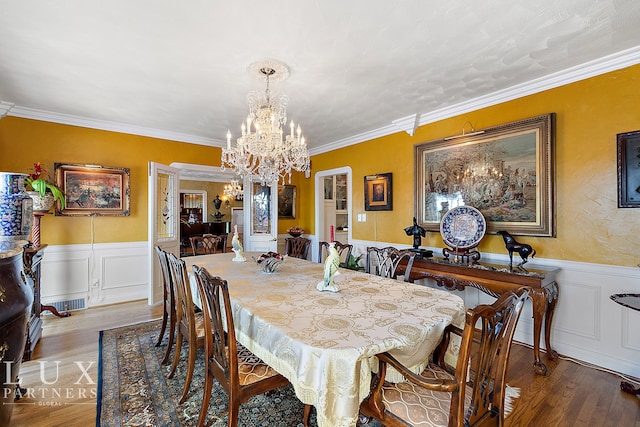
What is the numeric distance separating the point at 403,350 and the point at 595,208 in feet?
7.76

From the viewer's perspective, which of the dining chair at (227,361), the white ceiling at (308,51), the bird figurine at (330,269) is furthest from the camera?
the bird figurine at (330,269)

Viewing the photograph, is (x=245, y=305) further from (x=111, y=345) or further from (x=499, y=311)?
(x=111, y=345)

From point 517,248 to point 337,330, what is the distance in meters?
2.19

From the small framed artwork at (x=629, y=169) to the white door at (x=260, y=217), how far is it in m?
4.44

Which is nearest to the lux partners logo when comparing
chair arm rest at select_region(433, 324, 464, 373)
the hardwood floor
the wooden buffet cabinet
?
the hardwood floor

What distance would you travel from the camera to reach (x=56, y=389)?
209 centimetres

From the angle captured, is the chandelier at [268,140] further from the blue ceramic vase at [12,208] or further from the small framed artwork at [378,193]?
the small framed artwork at [378,193]

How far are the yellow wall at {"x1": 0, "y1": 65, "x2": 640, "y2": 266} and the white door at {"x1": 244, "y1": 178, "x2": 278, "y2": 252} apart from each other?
37 cm

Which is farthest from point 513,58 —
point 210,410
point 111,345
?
point 111,345

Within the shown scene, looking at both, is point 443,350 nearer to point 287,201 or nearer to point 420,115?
point 420,115

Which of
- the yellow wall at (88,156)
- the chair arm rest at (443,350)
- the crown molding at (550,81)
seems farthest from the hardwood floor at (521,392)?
the crown molding at (550,81)

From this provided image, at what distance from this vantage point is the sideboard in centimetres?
233

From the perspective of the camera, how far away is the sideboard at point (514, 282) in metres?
2.33

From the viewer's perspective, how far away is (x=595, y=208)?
2441 millimetres
